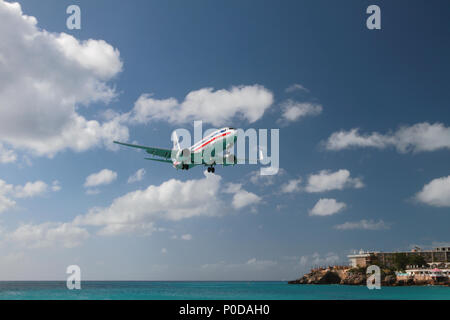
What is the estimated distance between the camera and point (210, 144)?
74.2m

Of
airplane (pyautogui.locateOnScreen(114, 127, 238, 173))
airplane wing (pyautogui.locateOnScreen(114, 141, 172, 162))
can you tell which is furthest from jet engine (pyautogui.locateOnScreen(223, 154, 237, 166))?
airplane wing (pyautogui.locateOnScreen(114, 141, 172, 162))

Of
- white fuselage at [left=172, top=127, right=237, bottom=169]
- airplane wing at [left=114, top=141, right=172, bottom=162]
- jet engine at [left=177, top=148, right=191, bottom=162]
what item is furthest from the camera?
airplane wing at [left=114, top=141, right=172, bottom=162]

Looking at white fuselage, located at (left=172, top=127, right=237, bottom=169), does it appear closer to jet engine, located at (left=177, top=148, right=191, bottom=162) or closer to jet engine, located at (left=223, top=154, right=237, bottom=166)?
jet engine, located at (left=177, top=148, right=191, bottom=162)

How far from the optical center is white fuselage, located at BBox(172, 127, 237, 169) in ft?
232

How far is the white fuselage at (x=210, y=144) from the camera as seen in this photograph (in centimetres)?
7069

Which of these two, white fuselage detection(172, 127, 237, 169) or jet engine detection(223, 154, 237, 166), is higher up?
white fuselage detection(172, 127, 237, 169)

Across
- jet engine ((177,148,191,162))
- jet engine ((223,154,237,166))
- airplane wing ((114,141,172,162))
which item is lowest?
jet engine ((223,154,237,166))

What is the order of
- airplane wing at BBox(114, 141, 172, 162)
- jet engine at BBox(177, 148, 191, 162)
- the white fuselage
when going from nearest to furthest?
the white fuselage → jet engine at BBox(177, 148, 191, 162) → airplane wing at BBox(114, 141, 172, 162)

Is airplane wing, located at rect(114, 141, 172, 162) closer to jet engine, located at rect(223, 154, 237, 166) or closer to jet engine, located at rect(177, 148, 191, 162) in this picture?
jet engine, located at rect(177, 148, 191, 162)

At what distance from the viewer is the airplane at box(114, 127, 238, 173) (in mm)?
71375

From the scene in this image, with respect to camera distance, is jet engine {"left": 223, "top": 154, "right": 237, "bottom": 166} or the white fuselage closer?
the white fuselage

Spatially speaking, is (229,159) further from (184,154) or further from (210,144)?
(184,154)
